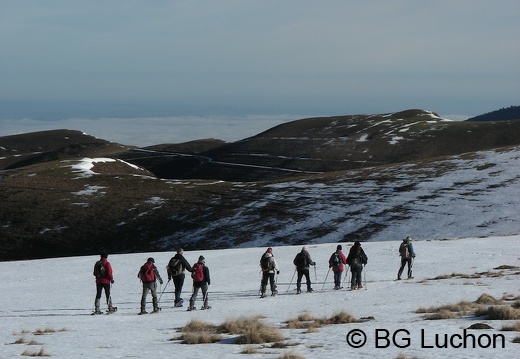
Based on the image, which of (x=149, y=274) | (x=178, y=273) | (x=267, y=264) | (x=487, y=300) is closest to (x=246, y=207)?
(x=267, y=264)

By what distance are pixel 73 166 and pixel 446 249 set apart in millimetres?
98068

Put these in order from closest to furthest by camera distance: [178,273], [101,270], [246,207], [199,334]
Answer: [199,334] < [101,270] < [178,273] < [246,207]

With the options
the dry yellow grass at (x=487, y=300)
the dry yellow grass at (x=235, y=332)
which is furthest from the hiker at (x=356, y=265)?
the dry yellow grass at (x=235, y=332)

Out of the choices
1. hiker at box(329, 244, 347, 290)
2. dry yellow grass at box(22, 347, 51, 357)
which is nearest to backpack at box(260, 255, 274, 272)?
hiker at box(329, 244, 347, 290)

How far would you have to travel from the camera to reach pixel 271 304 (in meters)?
30.7

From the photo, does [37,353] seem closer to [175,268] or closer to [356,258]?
[175,268]

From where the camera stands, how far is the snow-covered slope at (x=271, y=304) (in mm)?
19078

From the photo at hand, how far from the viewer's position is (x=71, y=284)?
4141 cm

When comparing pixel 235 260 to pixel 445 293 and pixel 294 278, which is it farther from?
pixel 445 293

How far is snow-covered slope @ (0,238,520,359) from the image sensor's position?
19.1 m

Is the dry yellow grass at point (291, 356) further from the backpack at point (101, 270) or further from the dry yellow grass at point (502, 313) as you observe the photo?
the backpack at point (101, 270)

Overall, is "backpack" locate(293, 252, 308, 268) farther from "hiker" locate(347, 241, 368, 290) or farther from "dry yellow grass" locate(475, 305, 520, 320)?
"dry yellow grass" locate(475, 305, 520, 320)

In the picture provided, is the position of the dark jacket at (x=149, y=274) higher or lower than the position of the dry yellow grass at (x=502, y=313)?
higher

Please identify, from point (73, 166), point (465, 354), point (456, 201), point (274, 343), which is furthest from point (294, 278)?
point (73, 166)
